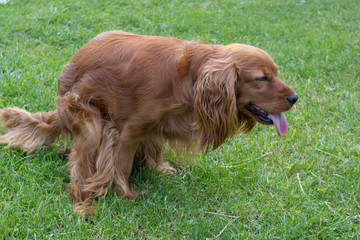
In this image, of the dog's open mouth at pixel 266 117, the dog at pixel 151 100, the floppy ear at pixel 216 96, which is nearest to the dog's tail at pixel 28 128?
the dog at pixel 151 100

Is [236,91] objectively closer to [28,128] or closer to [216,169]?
[216,169]

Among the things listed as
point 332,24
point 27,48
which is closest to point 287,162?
point 27,48

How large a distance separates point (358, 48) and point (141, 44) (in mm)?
5127

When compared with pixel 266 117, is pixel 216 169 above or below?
below

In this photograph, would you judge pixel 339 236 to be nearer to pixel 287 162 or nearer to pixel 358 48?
pixel 287 162

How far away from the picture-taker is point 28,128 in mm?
3854

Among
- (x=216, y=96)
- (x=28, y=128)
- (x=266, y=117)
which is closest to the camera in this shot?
(x=216, y=96)

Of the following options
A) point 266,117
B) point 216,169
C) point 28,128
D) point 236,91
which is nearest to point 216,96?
point 236,91

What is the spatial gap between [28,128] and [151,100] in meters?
1.40

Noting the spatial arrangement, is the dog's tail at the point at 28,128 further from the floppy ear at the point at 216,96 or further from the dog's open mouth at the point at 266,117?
the dog's open mouth at the point at 266,117

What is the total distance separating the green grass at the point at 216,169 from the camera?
3.05 metres

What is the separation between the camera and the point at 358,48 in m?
7.12

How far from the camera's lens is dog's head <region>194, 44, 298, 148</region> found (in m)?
3.03

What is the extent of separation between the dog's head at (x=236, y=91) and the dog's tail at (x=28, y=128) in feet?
4.57
